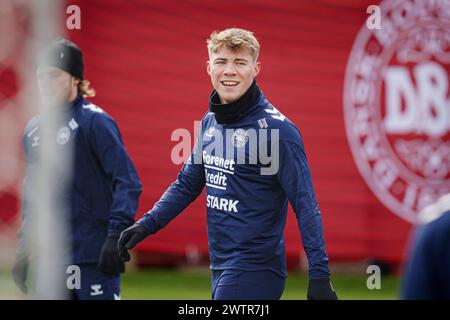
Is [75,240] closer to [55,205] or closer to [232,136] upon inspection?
[55,205]

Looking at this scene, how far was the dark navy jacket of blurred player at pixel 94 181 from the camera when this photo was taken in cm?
494

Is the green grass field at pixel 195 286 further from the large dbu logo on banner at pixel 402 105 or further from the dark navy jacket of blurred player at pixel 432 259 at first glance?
the dark navy jacket of blurred player at pixel 432 259

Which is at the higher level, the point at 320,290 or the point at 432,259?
the point at 320,290

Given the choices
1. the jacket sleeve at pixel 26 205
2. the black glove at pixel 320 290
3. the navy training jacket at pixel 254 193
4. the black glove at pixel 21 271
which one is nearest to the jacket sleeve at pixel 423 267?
the black glove at pixel 320 290

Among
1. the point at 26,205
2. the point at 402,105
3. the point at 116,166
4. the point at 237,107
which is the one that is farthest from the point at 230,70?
the point at 402,105

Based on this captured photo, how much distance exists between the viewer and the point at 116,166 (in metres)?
4.98

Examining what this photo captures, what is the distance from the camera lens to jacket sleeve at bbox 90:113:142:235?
487 cm

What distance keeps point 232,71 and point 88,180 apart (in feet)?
4.50

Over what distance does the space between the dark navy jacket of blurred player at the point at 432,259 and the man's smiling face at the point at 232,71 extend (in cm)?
207

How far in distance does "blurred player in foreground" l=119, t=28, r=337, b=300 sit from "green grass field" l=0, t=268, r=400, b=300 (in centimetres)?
407

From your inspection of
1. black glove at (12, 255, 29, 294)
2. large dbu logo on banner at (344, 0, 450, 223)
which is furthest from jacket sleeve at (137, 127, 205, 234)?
large dbu logo on banner at (344, 0, 450, 223)

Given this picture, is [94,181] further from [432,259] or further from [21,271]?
[432,259]

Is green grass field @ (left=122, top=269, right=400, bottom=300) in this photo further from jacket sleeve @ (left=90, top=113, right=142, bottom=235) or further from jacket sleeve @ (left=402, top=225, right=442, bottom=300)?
jacket sleeve @ (left=402, top=225, right=442, bottom=300)
